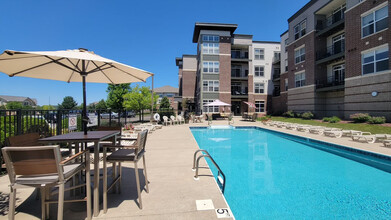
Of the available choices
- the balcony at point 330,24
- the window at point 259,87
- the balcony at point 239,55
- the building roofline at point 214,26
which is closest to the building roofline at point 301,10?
the balcony at point 330,24

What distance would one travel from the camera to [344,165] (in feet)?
21.7

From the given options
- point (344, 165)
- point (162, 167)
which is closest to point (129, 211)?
point (162, 167)

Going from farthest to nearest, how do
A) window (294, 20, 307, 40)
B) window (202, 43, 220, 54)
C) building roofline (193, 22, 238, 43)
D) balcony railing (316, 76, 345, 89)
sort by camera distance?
window (202, 43, 220, 54), building roofline (193, 22, 238, 43), window (294, 20, 307, 40), balcony railing (316, 76, 345, 89)

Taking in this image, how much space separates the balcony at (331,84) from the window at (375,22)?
194 inches

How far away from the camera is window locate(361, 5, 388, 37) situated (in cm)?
1359

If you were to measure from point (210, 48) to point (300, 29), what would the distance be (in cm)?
1288

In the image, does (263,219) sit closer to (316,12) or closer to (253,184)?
(253,184)

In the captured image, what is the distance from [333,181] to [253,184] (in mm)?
2481

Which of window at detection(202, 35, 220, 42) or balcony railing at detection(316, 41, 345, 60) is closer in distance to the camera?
balcony railing at detection(316, 41, 345, 60)

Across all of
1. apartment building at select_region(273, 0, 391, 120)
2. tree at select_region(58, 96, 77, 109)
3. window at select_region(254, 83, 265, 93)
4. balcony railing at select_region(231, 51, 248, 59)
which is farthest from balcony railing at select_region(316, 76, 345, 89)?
tree at select_region(58, 96, 77, 109)

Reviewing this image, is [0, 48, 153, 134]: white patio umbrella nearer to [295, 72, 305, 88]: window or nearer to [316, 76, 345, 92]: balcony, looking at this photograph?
[316, 76, 345, 92]: balcony

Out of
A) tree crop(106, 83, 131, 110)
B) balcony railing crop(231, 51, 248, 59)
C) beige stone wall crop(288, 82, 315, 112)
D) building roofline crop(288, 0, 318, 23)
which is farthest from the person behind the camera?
tree crop(106, 83, 131, 110)

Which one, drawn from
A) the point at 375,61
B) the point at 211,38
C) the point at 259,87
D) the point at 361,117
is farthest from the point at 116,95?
the point at 375,61

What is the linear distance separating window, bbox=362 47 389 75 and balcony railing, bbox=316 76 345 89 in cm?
340
